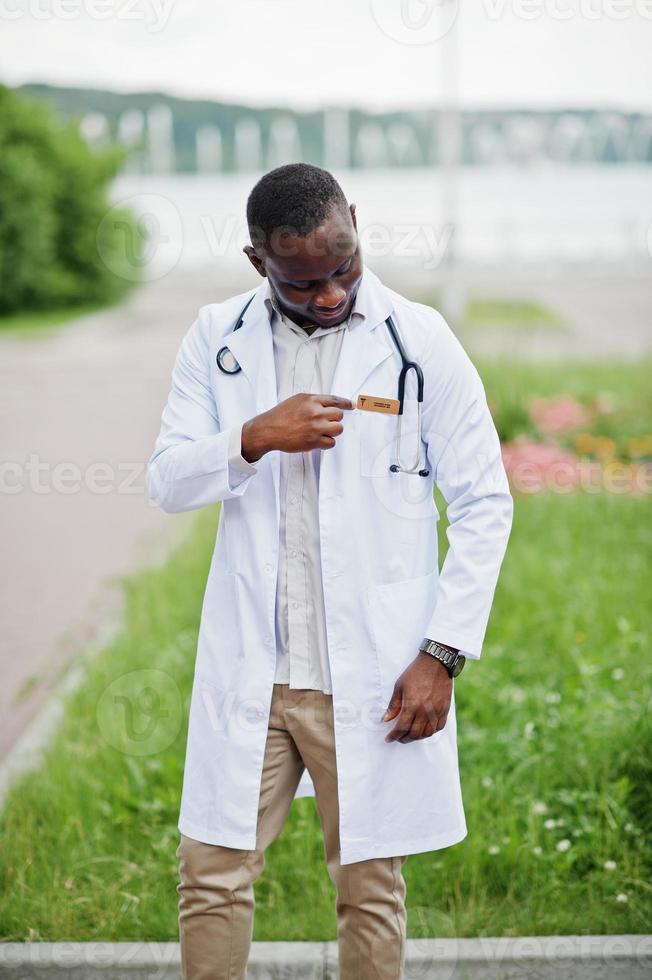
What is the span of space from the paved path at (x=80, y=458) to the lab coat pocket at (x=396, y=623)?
2714mm

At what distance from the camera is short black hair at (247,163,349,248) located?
8.14 feet

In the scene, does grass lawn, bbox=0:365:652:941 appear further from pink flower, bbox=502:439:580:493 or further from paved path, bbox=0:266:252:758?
pink flower, bbox=502:439:580:493

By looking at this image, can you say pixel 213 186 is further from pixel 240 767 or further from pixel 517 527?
pixel 240 767

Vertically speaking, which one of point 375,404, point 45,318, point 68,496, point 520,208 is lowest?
point 520,208

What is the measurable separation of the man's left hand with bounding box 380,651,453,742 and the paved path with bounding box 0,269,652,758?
108 inches

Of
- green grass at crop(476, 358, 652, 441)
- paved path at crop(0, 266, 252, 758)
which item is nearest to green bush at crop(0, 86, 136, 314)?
paved path at crop(0, 266, 252, 758)

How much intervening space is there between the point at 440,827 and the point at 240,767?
50 centimetres

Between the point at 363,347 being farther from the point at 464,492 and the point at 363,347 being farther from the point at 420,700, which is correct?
the point at 420,700

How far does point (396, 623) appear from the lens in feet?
8.85

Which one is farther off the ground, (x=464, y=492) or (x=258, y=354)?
(x=258, y=354)

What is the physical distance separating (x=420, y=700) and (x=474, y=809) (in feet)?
5.01

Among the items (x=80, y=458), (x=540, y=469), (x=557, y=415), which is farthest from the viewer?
(x=80, y=458)

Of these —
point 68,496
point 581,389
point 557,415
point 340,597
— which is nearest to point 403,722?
point 340,597

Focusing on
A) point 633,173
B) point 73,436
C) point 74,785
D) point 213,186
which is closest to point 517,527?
point 74,785
